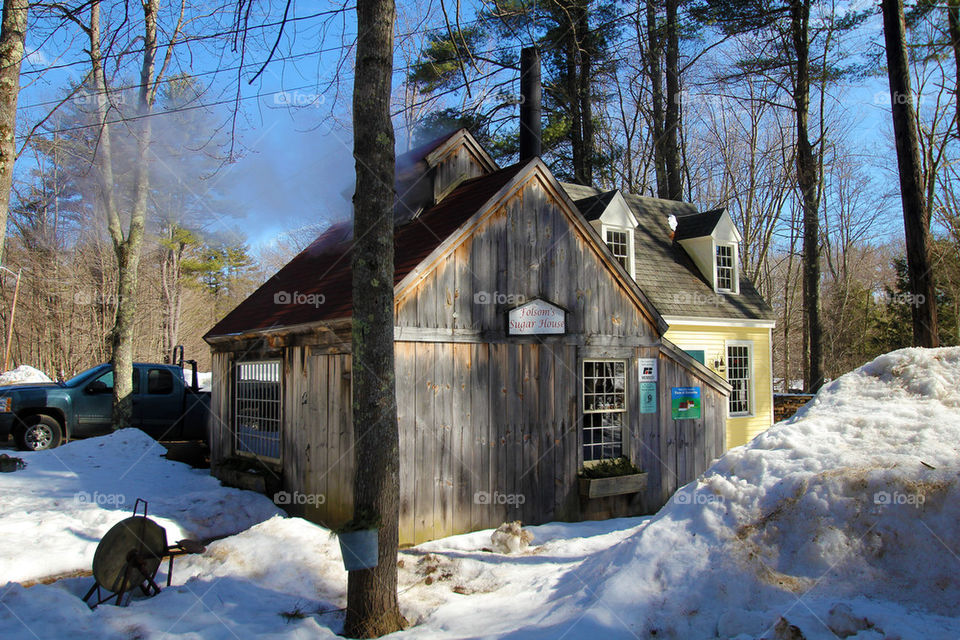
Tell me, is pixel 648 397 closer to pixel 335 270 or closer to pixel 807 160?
pixel 335 270

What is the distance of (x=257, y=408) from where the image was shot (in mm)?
10328

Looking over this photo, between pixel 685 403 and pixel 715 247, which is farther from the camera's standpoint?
pixel 715 247

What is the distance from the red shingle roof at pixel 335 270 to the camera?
8.54 metres

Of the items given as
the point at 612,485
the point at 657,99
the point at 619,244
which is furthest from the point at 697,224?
the point at 612,485

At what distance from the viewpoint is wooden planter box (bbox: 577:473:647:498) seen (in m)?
9.16

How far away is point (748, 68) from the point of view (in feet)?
67.3

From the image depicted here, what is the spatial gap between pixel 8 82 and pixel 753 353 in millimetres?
17146

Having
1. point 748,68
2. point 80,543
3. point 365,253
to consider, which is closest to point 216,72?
point 365,253

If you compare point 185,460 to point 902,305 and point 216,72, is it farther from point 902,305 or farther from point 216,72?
point 902,305

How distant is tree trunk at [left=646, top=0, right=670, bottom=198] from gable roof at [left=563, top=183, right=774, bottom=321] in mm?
6221

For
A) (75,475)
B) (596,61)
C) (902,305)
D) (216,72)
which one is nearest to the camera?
(216,72)

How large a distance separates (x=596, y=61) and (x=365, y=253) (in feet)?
A: 68.2

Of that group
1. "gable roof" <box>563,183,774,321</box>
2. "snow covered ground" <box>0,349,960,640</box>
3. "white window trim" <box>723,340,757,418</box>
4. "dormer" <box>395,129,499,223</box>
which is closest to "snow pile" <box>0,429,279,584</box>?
"snow covered ground" <box>0,349,960,640</box>

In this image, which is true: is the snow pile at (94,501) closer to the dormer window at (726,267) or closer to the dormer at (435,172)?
the dormer at (435,172)
